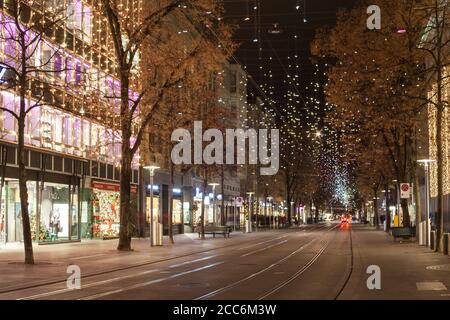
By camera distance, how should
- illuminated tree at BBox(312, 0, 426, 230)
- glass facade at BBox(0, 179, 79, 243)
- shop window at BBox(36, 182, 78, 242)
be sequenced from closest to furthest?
illuminated tree at BBox(312, 0, 426, 230) → glass facade at BBox(0, 179, 79, 243) → shop window at BBox(36, 182, 78, 242)

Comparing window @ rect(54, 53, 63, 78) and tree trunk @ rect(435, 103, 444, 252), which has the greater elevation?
window @ rect(54, 53, 63, 78)

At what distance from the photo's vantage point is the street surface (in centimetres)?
1723

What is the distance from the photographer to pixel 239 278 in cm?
2175

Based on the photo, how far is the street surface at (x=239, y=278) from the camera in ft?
56.5

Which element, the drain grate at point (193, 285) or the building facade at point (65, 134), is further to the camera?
the building facade at point (65, 134)

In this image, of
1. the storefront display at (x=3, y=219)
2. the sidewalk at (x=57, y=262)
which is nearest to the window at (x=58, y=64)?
the storefront display at (x=3, y=219)

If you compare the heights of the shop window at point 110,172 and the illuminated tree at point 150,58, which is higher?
the illuminated tree at point 150,58

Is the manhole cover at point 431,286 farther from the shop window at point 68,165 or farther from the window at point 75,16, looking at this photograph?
the window at point 75,16

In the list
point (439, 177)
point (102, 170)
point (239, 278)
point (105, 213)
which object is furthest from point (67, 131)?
point (239, 278)

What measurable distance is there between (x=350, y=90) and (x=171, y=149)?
14128 mm

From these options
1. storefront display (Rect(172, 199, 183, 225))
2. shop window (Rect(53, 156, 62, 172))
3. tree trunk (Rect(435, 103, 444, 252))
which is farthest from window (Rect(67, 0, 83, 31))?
storefront display (Rect(172, 199, 183, 225))

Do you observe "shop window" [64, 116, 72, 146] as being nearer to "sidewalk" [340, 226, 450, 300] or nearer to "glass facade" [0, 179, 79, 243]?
"glass facade" [0, 179, 79, 243]

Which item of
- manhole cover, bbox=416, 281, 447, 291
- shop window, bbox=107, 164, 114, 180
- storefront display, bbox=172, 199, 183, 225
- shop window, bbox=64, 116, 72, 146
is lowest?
manhole cover, bbox=416, 281, 447, 291

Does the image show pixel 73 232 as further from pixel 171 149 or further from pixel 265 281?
pixel 265 281
